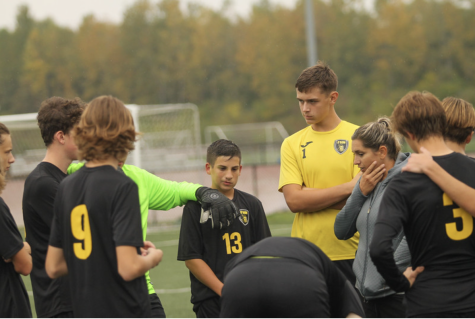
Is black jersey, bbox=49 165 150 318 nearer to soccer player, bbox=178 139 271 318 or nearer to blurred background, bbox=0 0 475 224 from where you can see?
soccer player, bbox=178 139 271 318

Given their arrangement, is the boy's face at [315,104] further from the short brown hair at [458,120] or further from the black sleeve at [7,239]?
the black sleeve at [7,239]

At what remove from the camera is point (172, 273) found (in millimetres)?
8805

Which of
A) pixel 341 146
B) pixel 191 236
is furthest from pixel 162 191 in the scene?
pixel 341 146

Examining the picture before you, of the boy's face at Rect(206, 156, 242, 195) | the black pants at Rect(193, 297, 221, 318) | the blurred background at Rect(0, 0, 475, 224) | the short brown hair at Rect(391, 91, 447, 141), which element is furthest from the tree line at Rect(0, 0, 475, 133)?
the short brown hair at Rect(391, 91, 447, 141)

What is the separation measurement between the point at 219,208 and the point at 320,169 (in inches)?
36.6

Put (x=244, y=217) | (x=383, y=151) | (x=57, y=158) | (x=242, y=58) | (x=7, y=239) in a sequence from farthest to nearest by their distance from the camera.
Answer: (x=242, y=58), (x=244, y=217), (x=383, y=151), (x=57, y=158), (x=7, y=239)

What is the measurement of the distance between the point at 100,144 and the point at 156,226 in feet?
38.1

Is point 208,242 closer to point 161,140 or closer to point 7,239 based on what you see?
point 7,239

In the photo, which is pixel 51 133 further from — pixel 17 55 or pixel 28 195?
pixel 17 55

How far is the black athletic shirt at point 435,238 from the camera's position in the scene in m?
2.58

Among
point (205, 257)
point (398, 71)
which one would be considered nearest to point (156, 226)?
point (205, 257)

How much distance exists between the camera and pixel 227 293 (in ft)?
7.64

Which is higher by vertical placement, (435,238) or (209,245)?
(435,238)

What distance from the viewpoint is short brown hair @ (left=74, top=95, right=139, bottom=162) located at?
2.56 m
